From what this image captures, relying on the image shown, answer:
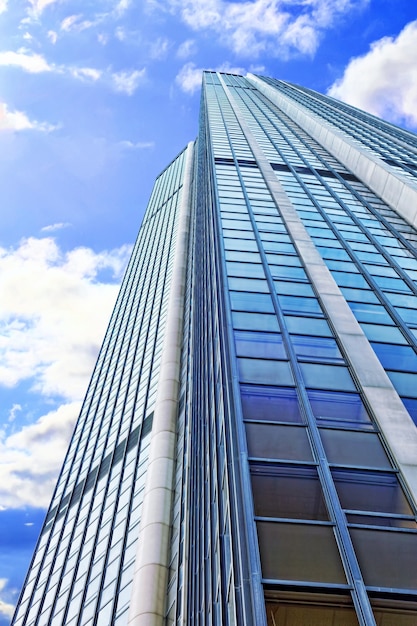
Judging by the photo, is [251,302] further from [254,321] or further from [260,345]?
[260,345]

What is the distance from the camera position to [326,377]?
16375mm

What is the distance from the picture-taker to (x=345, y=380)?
53.8 feet

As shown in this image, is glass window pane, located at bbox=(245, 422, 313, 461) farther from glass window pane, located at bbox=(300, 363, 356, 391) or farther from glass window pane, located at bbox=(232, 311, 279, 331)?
glass window pane, located at bbox=(232, 311, 279, 331)

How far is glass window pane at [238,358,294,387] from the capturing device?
16.0m

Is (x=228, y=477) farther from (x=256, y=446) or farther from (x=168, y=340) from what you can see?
(x=168, y=340)

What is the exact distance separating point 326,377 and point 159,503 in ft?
38.8

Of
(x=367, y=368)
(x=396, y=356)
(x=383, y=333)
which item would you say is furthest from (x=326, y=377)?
(x=383, y=333)

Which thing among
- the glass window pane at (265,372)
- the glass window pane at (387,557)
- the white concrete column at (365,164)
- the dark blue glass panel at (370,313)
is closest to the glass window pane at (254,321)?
the glass window pane at (265,372)

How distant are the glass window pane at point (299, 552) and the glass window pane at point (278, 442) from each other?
2.21 m

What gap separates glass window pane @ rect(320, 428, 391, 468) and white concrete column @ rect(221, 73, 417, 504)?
0.31 metres

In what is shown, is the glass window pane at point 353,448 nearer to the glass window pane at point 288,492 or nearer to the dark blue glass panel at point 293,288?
the glass window pane at point 288,492

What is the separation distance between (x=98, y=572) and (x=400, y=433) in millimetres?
18255

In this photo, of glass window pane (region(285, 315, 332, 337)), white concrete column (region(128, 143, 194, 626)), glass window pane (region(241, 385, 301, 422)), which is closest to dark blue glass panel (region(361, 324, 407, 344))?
glass window pane (region(285, 315, 332, 337))

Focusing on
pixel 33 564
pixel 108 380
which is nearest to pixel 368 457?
pixel 33 564
